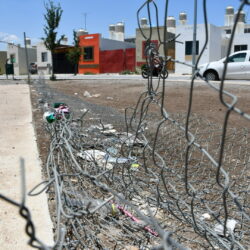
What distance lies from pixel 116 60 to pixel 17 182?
33.4m

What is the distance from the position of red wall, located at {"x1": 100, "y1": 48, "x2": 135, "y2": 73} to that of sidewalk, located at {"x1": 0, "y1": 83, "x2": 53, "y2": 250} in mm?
29581

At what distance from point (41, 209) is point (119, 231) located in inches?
24.5

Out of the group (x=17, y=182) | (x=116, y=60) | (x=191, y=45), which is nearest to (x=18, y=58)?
(x=116, y=60)

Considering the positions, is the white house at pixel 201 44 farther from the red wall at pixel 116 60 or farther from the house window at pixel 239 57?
the house window at pixel 239 57

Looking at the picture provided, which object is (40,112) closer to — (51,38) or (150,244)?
(150,244)

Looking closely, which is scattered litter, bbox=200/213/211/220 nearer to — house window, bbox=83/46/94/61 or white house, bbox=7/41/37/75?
house window, bbox=83/46/94/61

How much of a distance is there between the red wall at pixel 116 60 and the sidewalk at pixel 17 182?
29581 mm

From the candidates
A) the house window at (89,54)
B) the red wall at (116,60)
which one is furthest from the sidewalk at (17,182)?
the house window at (89,54)

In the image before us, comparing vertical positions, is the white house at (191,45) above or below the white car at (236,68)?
above

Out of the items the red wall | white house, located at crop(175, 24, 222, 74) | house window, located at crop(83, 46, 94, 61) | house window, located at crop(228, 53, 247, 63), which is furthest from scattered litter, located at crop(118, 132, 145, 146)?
house window, located at crop(83, 46, 94, 61)

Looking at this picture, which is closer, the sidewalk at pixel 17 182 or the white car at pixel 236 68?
the sidewalk at pixel 17 182

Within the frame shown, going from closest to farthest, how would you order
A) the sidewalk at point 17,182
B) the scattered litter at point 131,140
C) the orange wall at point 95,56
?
the sidewalk at point 17,182 < the scattered litter at point 131,140 < the orange wall at point 95,56

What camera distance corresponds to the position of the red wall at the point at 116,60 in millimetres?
35094

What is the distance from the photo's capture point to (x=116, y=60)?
117 feet
